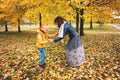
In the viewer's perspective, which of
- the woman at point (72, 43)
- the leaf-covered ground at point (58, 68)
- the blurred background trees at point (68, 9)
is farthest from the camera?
the blurred background trees at point (68, 9)

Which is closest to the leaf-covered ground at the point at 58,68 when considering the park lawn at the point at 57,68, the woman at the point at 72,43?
the park lawn at the point at 57,68

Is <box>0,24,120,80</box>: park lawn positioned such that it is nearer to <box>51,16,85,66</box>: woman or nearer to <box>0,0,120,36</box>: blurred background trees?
<box>51,16,85,66</box>: woman

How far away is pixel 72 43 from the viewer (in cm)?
788

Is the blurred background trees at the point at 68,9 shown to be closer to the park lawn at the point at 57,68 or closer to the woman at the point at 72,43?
the park lawn at the point at 57,68

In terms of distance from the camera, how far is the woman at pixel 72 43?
761 centimetres

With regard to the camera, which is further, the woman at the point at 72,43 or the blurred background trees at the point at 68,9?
the blurred background trees at the point at 68,9

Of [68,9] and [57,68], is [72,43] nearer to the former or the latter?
[57,68]

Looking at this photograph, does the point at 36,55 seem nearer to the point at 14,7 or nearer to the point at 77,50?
the point at 77,50

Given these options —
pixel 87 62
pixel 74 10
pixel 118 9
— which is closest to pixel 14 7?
pixel 74 10

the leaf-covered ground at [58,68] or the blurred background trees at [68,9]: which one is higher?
the blurred background trees at [68,9]

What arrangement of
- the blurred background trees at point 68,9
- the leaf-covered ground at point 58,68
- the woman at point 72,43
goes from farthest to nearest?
the blurred background trees at point 68,9, the woman at point 72,43, the leaf-covered ground at point 58,68

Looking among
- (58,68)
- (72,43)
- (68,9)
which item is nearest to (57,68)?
(58,68)

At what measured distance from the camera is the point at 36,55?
10.4 m

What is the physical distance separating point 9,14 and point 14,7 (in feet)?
6.81
